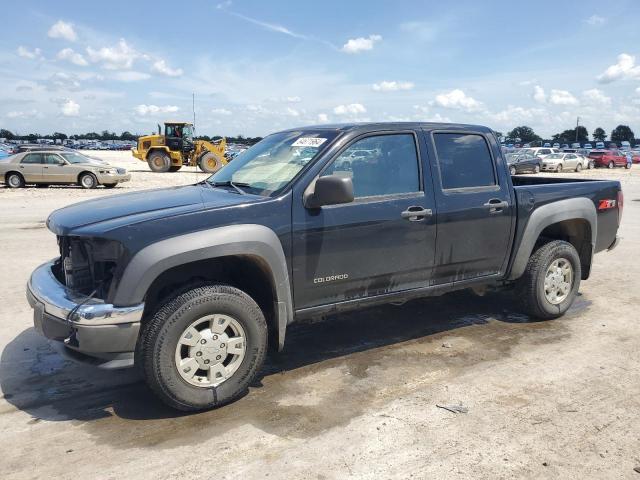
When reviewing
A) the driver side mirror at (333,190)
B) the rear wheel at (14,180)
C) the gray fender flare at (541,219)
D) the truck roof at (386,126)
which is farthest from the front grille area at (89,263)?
the rear wheel at (14,180)

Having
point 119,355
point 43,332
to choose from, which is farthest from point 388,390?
point 43,332

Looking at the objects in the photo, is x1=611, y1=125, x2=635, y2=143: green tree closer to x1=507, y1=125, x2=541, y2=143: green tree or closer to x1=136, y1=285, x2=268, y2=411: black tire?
x1=507, y1=125, x2=541, y2=143: green tree

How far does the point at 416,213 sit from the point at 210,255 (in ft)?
5.58

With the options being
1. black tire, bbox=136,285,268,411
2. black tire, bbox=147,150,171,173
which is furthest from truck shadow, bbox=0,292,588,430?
black tire, bbox=147,150,171,173

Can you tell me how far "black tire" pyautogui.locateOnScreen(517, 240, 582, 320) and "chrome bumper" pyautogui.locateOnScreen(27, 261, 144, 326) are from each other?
12.0ft

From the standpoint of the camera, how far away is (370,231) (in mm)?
4082

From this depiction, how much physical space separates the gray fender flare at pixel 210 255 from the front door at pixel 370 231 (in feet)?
0.47

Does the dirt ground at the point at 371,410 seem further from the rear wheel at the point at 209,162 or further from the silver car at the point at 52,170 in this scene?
the rear wheel at the point at 209,162

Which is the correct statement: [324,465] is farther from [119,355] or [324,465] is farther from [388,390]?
[119,355]

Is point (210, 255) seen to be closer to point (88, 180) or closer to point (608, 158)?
point (88, 180)

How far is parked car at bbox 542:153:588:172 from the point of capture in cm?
3703

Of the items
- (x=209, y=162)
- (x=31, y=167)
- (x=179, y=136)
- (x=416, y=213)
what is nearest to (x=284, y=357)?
(x=416, y=213)

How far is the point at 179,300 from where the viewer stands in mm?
3445

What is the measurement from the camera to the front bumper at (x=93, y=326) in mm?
3234
